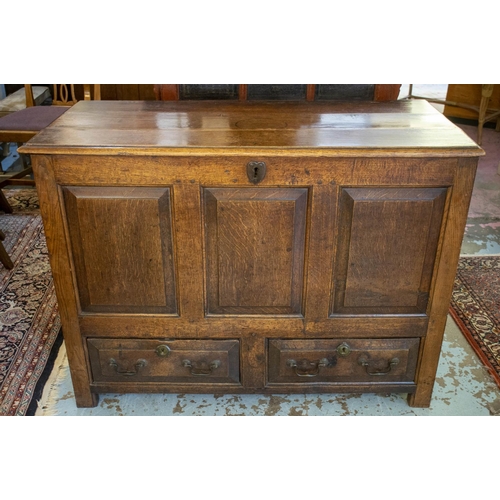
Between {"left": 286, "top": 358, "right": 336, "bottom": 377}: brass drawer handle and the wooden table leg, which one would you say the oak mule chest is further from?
the wooden table leg

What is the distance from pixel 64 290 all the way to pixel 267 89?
4.03 ft

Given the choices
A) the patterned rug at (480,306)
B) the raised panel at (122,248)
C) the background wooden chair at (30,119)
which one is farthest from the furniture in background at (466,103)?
the raised panel at (122,248)

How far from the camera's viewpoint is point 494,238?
3.44 m

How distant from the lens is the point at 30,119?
11.1ft

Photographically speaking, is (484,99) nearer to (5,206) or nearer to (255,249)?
(255,249)

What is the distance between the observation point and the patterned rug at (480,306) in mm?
2434

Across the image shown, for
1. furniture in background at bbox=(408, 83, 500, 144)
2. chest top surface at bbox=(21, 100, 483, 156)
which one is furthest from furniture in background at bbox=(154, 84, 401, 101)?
furniture in background at bbox=(408, 83, 500, 144)

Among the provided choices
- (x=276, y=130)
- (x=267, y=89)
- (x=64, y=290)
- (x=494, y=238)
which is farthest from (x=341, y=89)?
(x=494, y=238)

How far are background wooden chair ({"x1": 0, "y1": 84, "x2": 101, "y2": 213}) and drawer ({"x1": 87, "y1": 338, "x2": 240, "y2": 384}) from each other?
6.05 feet

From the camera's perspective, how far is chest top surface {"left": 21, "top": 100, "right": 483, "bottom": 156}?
5.38 feet

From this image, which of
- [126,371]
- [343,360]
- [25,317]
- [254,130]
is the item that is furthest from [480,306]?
[25,317]

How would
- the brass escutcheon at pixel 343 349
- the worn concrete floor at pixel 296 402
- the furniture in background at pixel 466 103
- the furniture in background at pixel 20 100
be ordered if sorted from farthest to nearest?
the furniture in background at pixel 466 103
the furniture in background at pixel 20 100
the worn concrete floor at pixel 296 402
the brass escutcheon at pixel 343 349

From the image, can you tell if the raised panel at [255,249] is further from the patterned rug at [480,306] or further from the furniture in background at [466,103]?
the furniture in background at [466,103]

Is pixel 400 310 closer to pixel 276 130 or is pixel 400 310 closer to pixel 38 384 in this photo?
pixel 276 130
